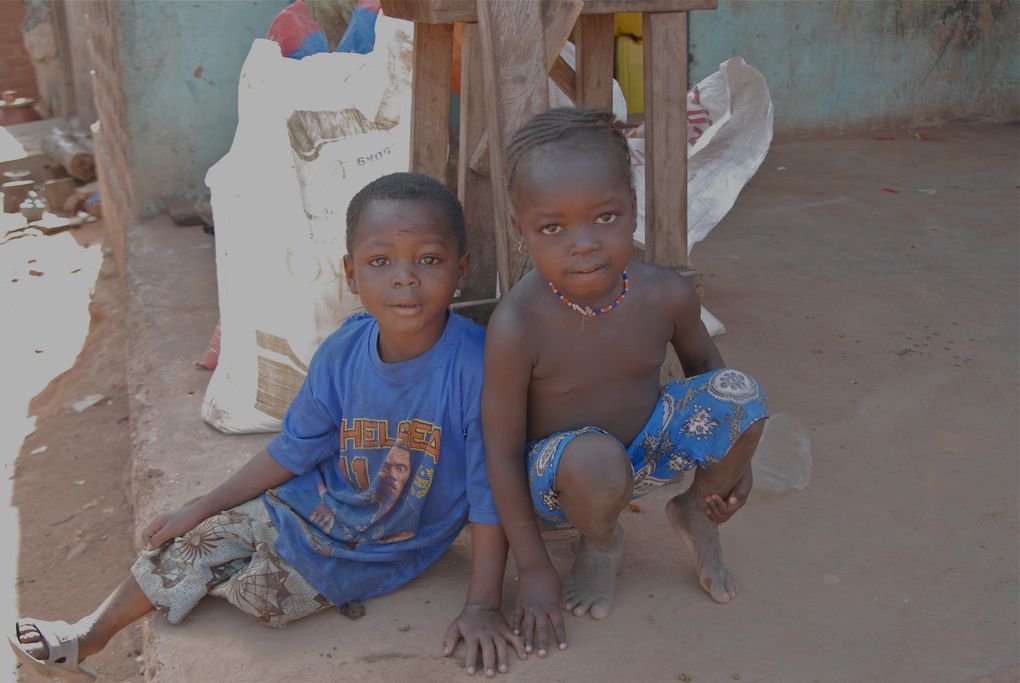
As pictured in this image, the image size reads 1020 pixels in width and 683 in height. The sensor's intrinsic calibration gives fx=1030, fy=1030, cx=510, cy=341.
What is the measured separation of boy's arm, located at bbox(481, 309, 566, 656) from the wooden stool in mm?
241

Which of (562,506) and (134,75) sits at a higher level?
(134,75)

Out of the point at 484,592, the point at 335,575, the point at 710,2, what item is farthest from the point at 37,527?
the point at 710,2

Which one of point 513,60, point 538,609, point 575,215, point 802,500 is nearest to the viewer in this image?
point 575,215

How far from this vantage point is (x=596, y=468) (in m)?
1.77

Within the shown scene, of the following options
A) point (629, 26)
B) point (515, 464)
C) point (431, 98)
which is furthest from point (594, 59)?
point (629, 26)

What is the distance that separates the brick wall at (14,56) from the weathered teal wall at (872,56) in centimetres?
767

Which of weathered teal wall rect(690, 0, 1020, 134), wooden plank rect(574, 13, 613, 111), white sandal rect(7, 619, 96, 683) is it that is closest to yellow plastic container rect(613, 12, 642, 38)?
weathered teal wall rect(690, 0, 1020, 134)

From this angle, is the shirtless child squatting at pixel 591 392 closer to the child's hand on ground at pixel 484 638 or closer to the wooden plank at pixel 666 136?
the child's hand on ground at pixel 484 638

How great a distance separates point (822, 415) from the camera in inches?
102

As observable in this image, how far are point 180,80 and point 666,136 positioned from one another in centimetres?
258

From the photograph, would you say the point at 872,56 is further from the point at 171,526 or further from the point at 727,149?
the point at 171,526

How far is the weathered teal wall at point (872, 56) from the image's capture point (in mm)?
5539

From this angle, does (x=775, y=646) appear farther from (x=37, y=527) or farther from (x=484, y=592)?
(x=37, y=527)

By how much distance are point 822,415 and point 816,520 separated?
48 centimetres
